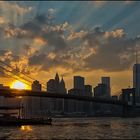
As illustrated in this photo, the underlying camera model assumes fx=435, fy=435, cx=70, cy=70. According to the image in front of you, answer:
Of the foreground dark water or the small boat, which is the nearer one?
the foreground dark water

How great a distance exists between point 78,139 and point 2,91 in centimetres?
6115

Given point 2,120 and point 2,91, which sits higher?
point 2,91

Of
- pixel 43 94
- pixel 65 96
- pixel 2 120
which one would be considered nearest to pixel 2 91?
pixel 2 120

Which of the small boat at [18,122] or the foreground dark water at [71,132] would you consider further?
the small boat at [18,122]

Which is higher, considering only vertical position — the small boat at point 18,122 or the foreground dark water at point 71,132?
the small boat at point 18,122

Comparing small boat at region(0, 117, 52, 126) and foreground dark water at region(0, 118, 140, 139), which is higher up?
small boat at region(0, 117, 52, 126)

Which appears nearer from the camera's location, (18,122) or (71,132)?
(71,132)

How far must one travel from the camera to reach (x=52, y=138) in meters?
69.3

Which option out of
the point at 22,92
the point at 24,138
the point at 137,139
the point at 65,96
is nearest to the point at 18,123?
the point at 22,92

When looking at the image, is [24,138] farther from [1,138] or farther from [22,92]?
[22,92]

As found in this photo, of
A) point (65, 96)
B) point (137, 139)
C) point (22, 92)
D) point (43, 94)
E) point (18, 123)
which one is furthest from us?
point (65, 96)

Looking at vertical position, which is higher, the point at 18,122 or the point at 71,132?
the point at 18,122

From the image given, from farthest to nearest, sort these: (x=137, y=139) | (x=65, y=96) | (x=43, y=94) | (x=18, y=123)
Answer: (x=65, y=96), (x=43, y=94), (x=18, y=123), (x=137, y=139)

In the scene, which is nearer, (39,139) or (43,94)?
(39,139)
